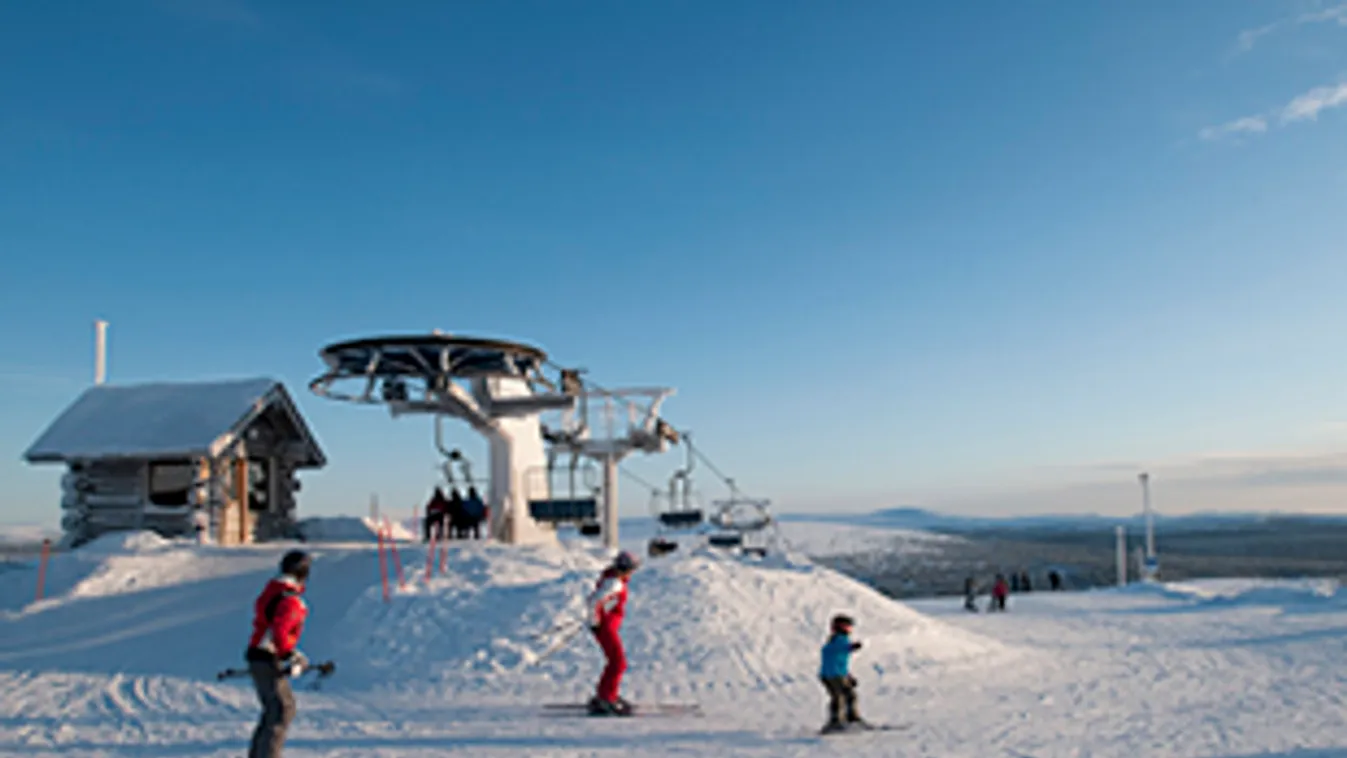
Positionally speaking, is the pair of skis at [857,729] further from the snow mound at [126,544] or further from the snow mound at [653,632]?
the snow mound at [126,544]

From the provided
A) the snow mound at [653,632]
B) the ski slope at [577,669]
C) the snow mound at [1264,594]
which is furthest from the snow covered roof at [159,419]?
the snow mound at [1264,594]

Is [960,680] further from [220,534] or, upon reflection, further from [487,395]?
[220,534]

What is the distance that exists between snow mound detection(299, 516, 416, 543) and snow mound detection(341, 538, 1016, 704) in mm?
10445

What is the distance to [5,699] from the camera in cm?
1172

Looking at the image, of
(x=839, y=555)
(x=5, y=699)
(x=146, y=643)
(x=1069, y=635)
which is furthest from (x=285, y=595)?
(x=839, y=555)

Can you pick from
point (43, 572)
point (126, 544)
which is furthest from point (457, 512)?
point (43, 572)

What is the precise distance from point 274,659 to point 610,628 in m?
4.15

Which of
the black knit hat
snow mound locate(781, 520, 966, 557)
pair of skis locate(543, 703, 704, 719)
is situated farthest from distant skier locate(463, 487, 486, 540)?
snow mound locate(781, 520, 966, 557)

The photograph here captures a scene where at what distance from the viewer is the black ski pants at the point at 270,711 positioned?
7008mm

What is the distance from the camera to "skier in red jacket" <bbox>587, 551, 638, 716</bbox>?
10.4 metres

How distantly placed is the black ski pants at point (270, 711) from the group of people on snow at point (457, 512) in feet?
46.7

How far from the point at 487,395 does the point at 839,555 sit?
67670 millimetres

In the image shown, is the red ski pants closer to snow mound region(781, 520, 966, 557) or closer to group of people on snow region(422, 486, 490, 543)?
group of people on snow region(422, 486, 490, 543)

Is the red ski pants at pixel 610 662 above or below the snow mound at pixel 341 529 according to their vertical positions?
below
